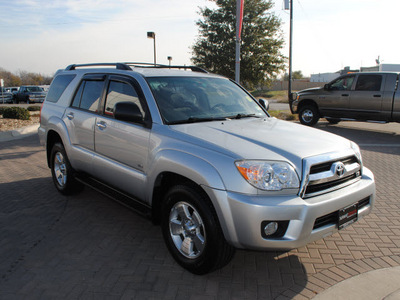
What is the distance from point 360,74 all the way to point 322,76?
59.0 meters

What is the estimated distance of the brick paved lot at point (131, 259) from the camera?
3.03m

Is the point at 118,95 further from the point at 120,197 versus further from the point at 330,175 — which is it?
the point at 330,175

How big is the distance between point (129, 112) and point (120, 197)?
3.50 ft

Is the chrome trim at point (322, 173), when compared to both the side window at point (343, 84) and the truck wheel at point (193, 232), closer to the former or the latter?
the truck wheel at point (193, 232)

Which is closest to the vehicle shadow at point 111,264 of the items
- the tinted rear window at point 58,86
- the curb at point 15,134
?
the tinted rear window at point 58,86

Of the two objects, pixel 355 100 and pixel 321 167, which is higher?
pixel 355 100

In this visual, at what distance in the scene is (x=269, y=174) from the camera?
2.79 meters

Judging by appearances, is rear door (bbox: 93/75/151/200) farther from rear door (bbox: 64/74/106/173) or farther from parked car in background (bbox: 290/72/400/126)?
parked car in background (bbox: 290/72/400/126)

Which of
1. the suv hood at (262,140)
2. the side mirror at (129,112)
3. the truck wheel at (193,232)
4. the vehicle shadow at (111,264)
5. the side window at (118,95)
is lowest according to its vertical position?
the vehicle shadow at (111,264)

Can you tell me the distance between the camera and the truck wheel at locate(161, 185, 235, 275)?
2.94m

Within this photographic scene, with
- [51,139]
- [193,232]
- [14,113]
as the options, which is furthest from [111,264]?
[14,113]

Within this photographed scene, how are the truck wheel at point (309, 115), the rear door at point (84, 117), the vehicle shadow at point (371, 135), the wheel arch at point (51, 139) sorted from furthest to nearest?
1. the truck wheel at point (309, 115)
2. the vehicle shadow at point (371, 135)
3. the wheel arch at point (51, 139)
4. the rear door at point (84, 117)

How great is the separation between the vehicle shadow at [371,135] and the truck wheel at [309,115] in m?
0.49

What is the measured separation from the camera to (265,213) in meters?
2.68
